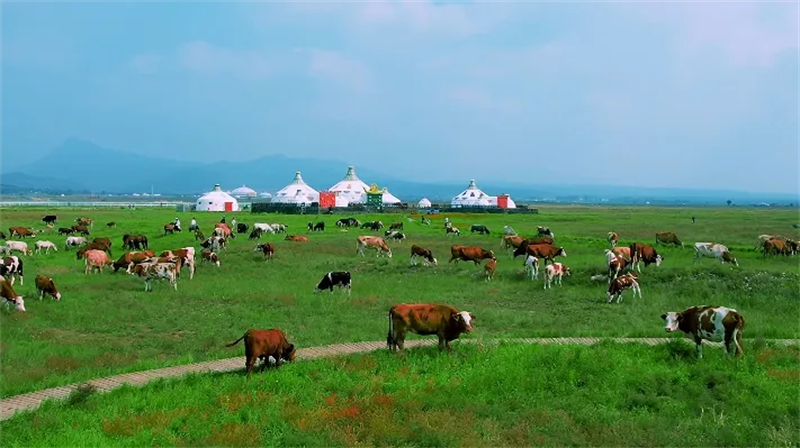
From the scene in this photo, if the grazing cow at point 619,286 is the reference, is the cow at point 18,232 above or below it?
above

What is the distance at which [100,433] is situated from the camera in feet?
34.3

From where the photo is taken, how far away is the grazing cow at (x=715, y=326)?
14375 mm

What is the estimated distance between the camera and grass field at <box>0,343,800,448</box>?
34.4ft

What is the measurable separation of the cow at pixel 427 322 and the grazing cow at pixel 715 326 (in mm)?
4954

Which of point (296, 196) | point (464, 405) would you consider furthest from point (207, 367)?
point (296, 196)

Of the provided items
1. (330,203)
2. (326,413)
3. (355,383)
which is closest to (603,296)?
(355,383)

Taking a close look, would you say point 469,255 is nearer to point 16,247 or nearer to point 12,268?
point 12,268

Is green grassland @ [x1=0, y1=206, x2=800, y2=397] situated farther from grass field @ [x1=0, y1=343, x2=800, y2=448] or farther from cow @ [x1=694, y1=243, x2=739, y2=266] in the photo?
grass field @ [x1=0, y1=343, x2=800, y2=448]

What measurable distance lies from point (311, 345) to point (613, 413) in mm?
8251

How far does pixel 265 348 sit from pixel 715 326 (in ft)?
31.7

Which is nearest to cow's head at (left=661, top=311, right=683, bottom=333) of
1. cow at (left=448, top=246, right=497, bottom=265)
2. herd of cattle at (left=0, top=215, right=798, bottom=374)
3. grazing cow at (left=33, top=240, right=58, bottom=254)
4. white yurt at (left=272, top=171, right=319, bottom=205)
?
herd of cattle at (left=0, top=215, right=798, bottom=374)

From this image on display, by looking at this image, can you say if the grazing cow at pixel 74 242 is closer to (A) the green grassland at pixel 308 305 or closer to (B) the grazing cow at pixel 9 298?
(A) the green grassland at pixel 308 305

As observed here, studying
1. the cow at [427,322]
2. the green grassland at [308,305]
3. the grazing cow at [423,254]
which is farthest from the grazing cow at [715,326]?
the grazing cow at [423,254]

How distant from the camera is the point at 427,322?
1518 centimetres
